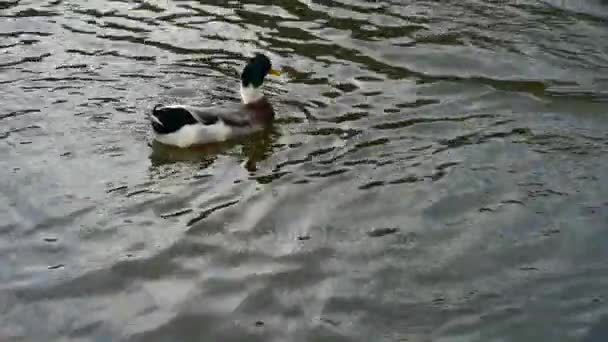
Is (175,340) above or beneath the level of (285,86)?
beneath

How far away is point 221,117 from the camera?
9.55m

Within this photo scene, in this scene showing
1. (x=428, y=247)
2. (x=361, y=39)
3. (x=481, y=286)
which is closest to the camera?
(x=481, y=286)

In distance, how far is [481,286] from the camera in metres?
6.79

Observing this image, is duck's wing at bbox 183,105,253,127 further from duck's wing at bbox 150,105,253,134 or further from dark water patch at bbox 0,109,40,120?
dark water patch at bbox 0,109,40,120

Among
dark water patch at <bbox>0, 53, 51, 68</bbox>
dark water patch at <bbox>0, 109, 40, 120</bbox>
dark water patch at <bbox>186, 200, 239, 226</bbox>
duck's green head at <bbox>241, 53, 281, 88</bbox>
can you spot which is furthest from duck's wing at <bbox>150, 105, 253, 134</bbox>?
dark water patch at <bbox>0, 53, 51, 68</bbox>

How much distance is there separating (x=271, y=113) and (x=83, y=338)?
434cm

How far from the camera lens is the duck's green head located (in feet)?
33.2

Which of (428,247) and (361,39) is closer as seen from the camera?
(428,247)

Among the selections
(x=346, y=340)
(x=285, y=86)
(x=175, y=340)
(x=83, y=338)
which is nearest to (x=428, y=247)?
(x=346, y=340)

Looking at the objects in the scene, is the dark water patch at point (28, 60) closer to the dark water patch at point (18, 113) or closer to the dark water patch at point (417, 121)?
the dark water patch at point (18, 113)

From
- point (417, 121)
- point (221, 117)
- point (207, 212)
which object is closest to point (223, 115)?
point (221, 117)

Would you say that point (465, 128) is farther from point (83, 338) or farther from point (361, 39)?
point (83, 338)

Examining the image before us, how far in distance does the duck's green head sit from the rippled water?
1.45 feet

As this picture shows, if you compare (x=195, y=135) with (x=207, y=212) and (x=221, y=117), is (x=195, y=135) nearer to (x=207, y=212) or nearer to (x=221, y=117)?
(x=221, y=117)
